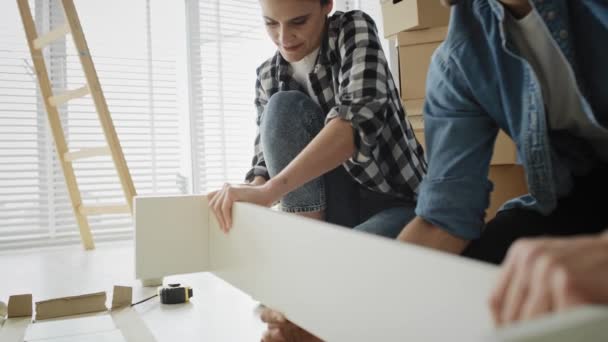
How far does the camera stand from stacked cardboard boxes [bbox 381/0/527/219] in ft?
5.51

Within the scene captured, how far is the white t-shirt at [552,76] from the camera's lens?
0.67 metres

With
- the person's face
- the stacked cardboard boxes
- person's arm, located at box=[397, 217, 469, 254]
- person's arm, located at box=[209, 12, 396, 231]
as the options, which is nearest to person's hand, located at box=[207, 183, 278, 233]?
person's arm, located at box=[209, 12, 396, 231]

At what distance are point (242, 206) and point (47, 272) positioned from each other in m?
1.43

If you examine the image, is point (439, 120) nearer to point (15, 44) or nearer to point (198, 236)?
point (198, 236)

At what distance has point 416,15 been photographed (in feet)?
5.52

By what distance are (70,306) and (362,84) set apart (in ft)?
2.56

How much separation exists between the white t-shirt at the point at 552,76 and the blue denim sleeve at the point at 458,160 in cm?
8

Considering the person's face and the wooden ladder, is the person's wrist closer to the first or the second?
the person's face

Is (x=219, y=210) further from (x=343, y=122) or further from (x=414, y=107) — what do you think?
(x=414, y=107)

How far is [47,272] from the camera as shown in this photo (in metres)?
1.84

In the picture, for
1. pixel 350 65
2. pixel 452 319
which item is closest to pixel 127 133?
pixel 350 65

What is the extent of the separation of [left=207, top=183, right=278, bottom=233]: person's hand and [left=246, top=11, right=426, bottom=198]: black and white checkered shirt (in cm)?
20

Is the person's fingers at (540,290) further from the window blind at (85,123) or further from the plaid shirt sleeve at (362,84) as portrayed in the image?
the window blind at (85,123)

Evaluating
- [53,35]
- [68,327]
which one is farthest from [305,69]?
[53,35]
